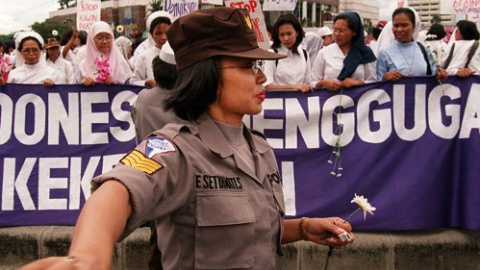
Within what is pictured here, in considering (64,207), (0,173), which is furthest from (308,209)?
(0,173)

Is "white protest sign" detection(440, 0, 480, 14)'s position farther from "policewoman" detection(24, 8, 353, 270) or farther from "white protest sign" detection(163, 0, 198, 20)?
"policewoman" detection(24, 8, 353, 270)

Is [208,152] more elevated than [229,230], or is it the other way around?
[208,152]

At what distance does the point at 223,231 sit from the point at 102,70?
4071 mm

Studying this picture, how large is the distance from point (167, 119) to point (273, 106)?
201cm

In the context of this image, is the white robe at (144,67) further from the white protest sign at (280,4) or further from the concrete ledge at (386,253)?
the white protest sign at (280,4)

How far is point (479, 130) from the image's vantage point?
4.94 meters

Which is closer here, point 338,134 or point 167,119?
point 167,119

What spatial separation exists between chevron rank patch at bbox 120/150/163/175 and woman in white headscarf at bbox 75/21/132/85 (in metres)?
4.47

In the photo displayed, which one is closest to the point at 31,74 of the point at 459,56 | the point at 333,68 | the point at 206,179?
the point at 333,68

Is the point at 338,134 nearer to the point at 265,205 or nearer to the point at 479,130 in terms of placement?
the point at 479,130

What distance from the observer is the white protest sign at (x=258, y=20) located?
16.5 ft

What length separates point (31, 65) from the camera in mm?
6398

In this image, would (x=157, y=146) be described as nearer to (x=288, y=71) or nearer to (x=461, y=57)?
(x=288, y=71)

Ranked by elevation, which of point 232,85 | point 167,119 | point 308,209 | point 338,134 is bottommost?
point 308,209
